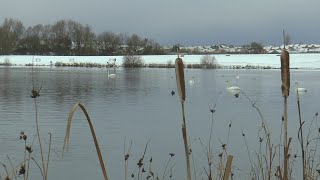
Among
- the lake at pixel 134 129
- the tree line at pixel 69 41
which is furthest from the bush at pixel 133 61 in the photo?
the lake at pixel 134 129

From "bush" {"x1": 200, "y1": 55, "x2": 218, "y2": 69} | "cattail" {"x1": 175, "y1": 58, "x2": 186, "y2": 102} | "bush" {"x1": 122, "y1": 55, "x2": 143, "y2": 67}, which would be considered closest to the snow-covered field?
"bush" {"x1": 200, "y1": 55, "x2": 218, "y2": 69}

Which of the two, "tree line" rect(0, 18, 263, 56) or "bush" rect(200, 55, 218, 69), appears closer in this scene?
"bush" rect(200, 55, 218, 69)

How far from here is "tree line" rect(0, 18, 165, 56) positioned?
6384cm

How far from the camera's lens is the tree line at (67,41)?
6384 cm

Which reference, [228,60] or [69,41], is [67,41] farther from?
[228,60]

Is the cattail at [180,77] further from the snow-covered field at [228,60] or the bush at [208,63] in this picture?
the snow-covered field at [228,60]

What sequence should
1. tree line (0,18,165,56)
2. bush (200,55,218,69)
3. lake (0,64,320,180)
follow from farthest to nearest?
tree line (0,18,165,56) < bush (200,55,218,69) < lake (0,64,320,180)

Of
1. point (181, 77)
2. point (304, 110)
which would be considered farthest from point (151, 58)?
point (181, 77)

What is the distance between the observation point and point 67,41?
6500cm

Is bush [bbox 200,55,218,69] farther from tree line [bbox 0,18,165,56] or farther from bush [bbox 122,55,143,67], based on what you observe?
tree line [bbox 0,18,165,56]

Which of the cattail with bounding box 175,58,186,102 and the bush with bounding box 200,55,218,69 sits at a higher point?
the cattail with bounding box 175,58,186,102

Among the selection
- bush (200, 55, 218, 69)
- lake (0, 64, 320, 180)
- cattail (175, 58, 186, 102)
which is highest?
cattail (175, 58, 186, 102)

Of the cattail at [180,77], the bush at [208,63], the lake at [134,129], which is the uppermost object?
the cattail at [180,77]

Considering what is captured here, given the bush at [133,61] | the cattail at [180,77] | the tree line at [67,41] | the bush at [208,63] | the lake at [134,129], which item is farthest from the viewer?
the tree line at [67,41]
